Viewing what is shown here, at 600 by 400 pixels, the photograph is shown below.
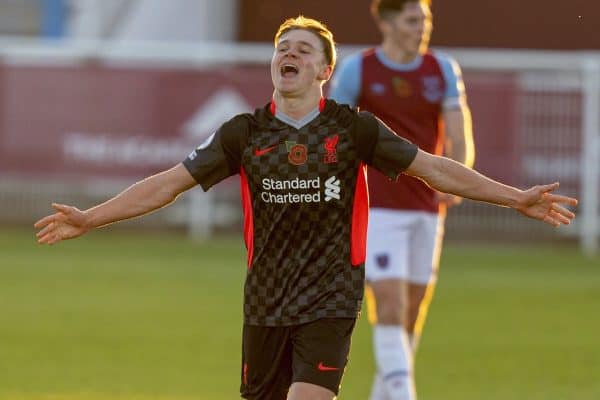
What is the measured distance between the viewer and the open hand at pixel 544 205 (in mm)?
7406

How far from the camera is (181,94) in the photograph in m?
23.1

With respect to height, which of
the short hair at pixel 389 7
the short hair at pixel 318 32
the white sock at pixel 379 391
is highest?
the short hair at pixel 389 7

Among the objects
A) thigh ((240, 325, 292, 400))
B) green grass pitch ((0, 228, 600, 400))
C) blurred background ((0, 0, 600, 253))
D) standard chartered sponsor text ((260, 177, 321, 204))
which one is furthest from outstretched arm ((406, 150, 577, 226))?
blurred background ((0, 0, 600, 253))

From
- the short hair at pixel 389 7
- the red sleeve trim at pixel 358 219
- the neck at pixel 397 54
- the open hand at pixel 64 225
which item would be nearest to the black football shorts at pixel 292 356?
the red sleeve trim at pixel 358 219

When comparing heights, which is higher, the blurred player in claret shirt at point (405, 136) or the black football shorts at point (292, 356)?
the blurred player in claret shirt at point (405, 136)

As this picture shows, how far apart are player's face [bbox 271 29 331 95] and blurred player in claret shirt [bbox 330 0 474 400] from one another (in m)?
2.46

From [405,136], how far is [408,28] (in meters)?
0.62

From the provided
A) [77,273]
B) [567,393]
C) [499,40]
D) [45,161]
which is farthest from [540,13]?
[567,393]

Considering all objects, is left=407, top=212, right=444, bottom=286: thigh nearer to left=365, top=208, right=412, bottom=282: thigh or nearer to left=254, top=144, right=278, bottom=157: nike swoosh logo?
left=365, top=208, right=412, bottom=282: thigh

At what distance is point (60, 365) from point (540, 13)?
17.3 m

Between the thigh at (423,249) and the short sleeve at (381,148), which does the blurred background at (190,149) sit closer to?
the thigh at (423,249)

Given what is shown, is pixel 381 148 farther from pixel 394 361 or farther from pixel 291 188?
pixel 394 361

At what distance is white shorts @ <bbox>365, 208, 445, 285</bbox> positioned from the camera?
990cm

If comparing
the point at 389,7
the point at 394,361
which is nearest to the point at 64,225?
the point at 394,361
